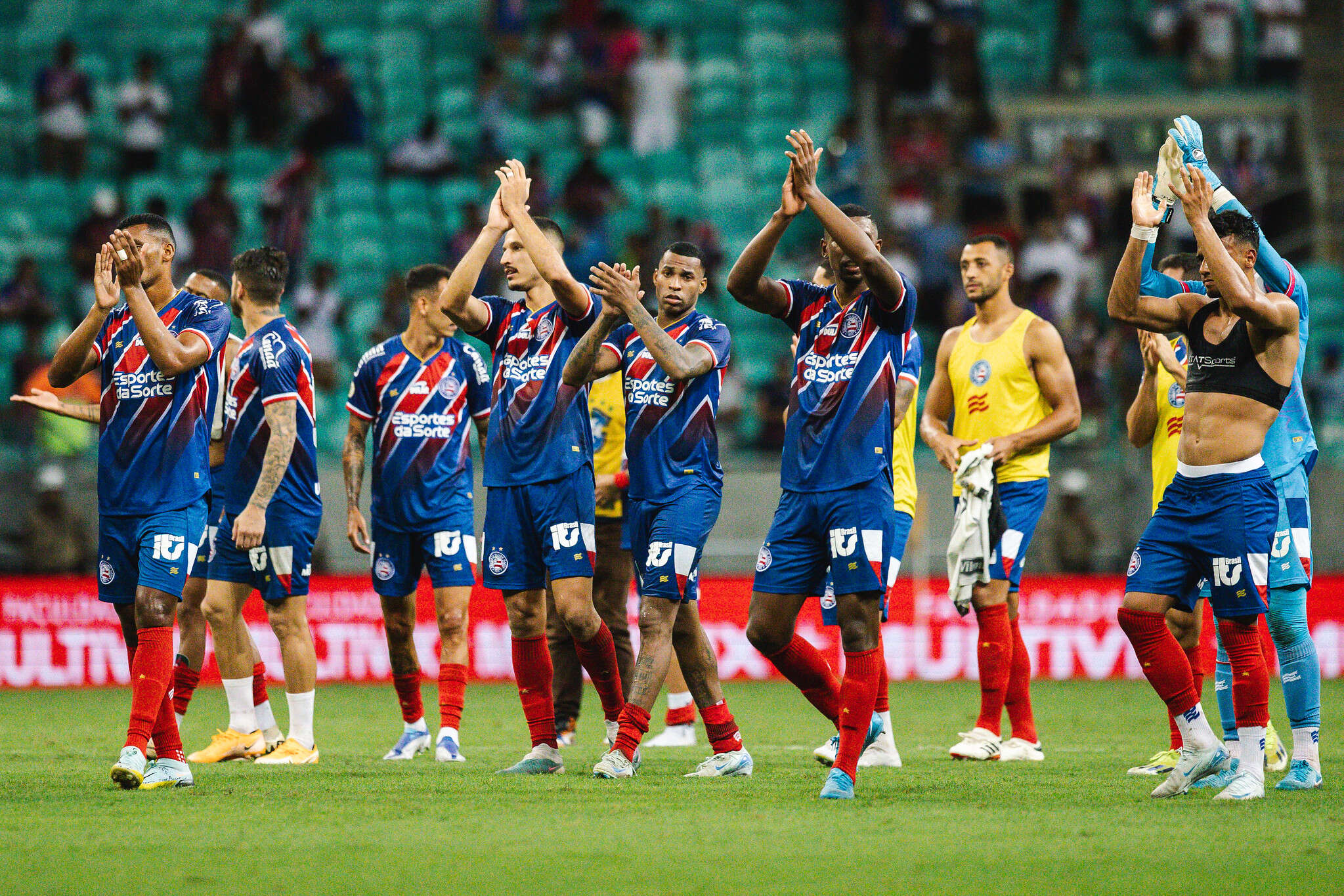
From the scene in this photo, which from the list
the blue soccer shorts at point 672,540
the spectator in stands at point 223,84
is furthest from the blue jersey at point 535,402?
the spectator in stands at point 223,84

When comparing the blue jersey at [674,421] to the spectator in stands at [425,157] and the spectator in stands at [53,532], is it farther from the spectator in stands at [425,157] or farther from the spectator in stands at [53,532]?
the spectator in stands at [425,157]

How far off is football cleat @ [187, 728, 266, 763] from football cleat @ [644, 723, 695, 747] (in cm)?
233

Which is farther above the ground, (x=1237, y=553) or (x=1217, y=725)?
(x=1237, y=553)

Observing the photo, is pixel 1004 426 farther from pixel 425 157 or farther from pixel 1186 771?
pixel 425 157

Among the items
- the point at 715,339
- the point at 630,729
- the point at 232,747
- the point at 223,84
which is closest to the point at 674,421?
the point at 715,339

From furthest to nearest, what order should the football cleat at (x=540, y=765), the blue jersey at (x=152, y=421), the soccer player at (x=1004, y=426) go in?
the soccer player at (x=1004, y=426) → the football cleat at (x=540, y=765) → the blue jersey at (x=152, y=421)

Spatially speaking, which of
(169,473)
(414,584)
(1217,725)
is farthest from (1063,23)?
(169,473)

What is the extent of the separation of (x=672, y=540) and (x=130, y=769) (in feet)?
9.02

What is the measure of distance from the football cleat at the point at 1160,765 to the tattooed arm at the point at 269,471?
4656 millimetres

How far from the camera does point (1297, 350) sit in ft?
24.0

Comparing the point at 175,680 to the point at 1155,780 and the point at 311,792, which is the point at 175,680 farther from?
the point at 1155,780

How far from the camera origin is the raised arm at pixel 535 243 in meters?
7.91

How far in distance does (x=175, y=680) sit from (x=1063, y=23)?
55.0 ft

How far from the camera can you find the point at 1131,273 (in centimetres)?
725
